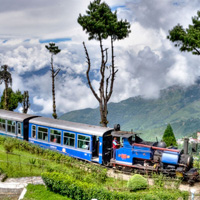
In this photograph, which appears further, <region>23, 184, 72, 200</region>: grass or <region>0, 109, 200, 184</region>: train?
<region>0, 109, 200, 184</region>: train

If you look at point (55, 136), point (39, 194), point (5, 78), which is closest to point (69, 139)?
point (55, 136)

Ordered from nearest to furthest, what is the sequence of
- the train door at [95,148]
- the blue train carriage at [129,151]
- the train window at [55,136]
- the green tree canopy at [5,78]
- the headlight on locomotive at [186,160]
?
the headlight on locomotive at [186,160] < the blue train carriage at [129,151] < the train door at [95,148] < the train window at [55,136] < the green tree canopy at [5,78]

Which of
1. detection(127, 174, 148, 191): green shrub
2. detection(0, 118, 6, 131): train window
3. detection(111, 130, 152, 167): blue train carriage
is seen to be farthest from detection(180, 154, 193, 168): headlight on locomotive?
detection(0, 118, 6, 131): train window

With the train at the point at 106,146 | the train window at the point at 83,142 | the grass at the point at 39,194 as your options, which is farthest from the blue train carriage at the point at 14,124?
the grass at the point at 39,194

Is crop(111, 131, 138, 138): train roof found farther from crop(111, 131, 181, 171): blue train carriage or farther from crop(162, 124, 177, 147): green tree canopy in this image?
crop(162, 124, 177, 147): green tree canopy

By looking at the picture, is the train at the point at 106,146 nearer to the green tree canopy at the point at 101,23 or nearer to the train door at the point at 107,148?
the train door at the point at 107,148

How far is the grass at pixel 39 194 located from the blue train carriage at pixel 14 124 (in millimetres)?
10757

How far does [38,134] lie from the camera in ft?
82.8

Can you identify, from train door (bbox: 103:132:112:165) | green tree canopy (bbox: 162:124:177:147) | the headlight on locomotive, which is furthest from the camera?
green tree canopy (bbox: 162:124:177:147)

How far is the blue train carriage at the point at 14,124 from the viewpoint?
26831mm

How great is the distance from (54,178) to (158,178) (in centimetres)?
642

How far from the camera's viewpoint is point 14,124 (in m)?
27.6

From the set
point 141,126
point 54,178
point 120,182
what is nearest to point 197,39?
point 120,182

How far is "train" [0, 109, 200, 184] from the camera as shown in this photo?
18516 mm
